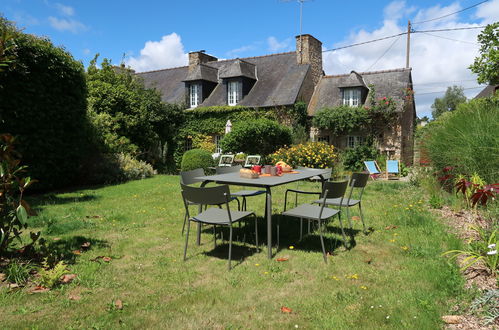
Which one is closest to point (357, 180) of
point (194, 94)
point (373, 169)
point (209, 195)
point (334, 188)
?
point (334, 188)

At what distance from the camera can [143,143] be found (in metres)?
16.4

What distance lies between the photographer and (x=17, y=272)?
3402mm

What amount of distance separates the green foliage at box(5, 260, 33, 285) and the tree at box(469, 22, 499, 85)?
32.4ft

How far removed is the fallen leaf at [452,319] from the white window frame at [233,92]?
1770 cm

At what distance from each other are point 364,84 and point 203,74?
30.0ft

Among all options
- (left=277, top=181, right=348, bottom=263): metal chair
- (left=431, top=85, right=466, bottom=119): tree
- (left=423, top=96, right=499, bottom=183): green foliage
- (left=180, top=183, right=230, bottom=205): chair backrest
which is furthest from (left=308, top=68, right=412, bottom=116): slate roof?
(left=431, top=85, right=466, bottom=119): tree

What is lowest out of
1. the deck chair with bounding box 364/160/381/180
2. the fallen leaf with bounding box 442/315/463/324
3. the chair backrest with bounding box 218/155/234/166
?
the fallen leaf with bounding box 442/315/463/324

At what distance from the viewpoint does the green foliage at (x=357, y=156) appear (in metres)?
16.7

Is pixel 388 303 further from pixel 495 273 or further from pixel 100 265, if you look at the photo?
pixel 100 265

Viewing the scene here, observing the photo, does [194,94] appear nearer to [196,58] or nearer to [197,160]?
[196,58]

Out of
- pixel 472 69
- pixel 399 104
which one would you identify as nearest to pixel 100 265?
pixel 472 69

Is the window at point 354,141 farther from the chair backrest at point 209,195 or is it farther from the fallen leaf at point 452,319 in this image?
the fallen leaf at point 452,319

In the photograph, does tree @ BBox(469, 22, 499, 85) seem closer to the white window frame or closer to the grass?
the grass

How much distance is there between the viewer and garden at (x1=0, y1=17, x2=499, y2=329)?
9.52 ft
